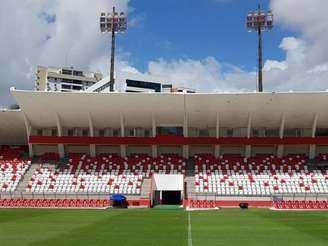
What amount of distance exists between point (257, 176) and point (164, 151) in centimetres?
1189

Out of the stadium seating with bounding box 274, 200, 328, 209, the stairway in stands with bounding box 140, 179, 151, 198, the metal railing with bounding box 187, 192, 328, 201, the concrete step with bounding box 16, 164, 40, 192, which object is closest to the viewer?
the stadium seating with bounding box 274, 200, 328, 209

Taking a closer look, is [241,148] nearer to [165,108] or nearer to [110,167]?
[165,108]

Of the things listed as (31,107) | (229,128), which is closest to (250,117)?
(229,128)

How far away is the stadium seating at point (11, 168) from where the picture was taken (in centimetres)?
5191

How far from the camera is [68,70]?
498 feet

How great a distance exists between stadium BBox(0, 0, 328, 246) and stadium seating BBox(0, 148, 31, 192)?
114 millimetres

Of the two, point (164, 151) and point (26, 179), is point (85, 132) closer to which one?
point (26, 179)

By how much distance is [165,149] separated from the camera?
58938 mm

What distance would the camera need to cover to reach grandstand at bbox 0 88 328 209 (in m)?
49.7

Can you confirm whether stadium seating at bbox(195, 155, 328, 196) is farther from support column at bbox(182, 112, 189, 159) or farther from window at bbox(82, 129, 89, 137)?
window at bbox(82, 129, 89, 137)

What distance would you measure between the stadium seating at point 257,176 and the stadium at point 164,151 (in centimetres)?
11

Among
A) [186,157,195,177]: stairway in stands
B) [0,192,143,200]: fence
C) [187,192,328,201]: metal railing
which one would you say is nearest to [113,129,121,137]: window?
[186,157,195,177]: stairway in stands

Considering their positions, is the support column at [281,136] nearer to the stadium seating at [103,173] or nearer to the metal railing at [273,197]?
the metal railing at [273,197]

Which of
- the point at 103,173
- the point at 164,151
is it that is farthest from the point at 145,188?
the point at 164,151
